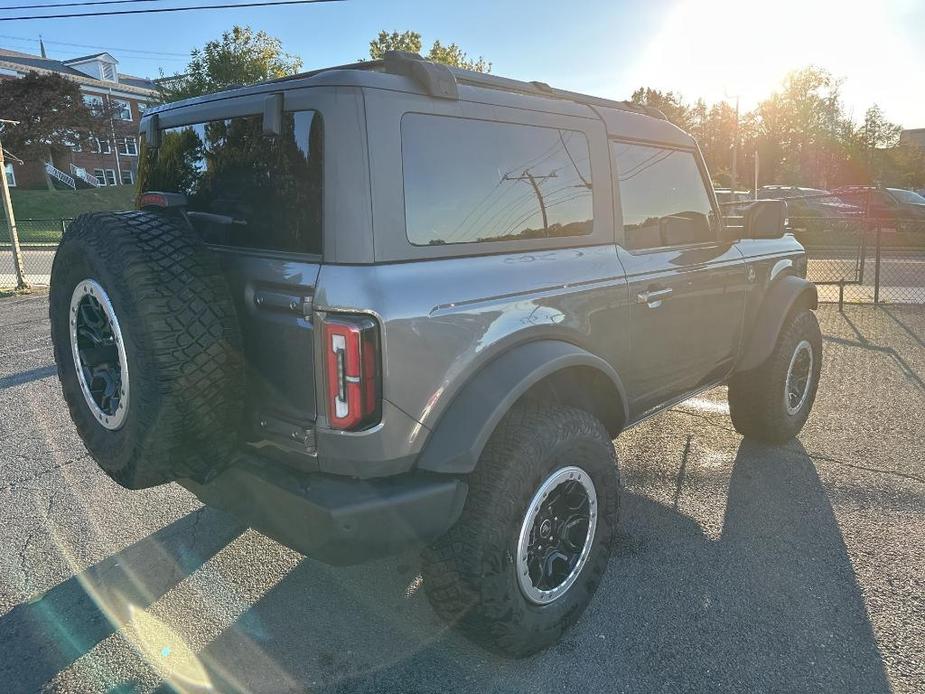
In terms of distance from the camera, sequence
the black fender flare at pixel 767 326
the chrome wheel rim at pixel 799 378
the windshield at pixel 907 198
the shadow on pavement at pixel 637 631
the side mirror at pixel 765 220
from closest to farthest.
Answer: the shadow on pavement at pixel 637 631 → the side mirror at pixel 765 220 → the black fender flare at pixel 767 326 → the chrome wheel rim at pixel 799 378 → the windshield at pixel 907 198

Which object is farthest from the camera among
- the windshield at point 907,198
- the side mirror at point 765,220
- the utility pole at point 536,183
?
the windshield at point 907,198

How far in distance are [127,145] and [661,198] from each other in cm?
5188

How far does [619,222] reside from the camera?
3.06 meters

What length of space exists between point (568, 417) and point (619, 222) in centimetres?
106

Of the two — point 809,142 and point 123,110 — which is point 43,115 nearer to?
point 123,110

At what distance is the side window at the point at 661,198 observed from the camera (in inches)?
124

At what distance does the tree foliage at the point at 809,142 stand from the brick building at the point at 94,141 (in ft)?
116

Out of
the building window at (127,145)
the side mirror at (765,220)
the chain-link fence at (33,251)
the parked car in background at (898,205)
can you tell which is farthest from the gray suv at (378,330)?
the building window at (127,145)

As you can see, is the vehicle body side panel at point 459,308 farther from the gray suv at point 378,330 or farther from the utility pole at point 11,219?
the utility pole at point 11,219

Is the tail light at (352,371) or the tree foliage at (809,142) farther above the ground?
the tree foliage at (809,142)

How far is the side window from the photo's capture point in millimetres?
3150

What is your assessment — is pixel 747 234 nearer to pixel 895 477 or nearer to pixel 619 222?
pixel 619 222

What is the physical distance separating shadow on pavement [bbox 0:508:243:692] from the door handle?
2.33 metres

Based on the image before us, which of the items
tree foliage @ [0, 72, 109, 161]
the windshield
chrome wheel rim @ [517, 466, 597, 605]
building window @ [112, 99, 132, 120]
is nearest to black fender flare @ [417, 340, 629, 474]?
chrome wheel rim @ [517, 466, 597, 605]
